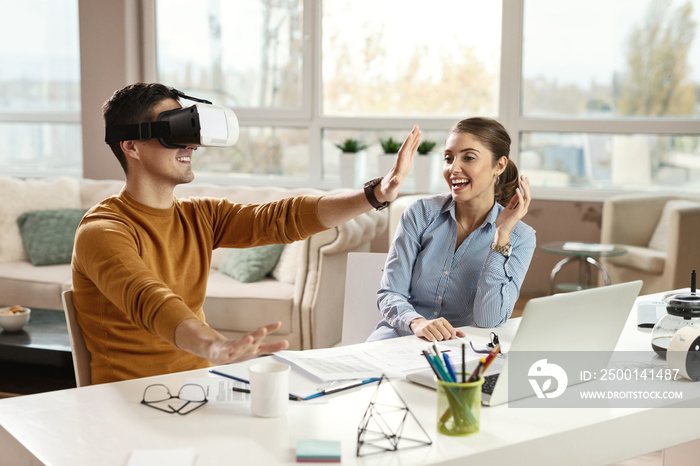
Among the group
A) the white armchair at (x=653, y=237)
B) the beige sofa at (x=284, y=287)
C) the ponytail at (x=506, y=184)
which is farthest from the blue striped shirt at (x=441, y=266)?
the white armchair at (x=653, y=237)

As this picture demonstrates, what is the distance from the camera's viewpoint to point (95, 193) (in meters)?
4.65

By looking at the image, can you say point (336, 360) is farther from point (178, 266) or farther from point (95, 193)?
point (95, 193)

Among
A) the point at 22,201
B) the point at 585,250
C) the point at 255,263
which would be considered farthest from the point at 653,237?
the point at 22,201

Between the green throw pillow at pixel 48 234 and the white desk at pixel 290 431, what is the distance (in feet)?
9.85

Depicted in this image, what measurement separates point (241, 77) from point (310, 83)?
0.55m

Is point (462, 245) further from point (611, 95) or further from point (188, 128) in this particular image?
point (611, 95)

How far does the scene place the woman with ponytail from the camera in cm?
217

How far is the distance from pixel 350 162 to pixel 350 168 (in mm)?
41

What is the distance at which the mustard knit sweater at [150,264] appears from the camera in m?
1.50

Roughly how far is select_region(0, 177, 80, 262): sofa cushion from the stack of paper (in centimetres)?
368

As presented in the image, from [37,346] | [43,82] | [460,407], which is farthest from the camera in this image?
[43,82]

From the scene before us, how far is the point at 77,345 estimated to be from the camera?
5.73ft

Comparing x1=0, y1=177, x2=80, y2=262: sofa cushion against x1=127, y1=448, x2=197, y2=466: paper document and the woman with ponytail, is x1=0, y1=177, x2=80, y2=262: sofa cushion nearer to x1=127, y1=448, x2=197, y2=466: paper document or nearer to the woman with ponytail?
the woman with ponytail

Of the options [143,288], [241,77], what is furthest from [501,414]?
[241,77]
